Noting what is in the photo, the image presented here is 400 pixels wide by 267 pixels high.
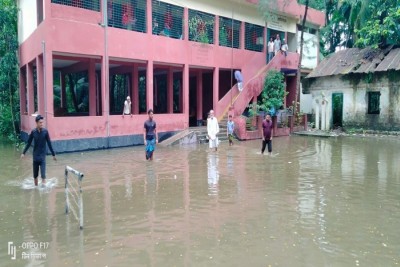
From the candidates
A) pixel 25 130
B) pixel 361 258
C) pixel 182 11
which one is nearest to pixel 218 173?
pixel 361 258

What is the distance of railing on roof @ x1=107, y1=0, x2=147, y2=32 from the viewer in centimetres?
1705

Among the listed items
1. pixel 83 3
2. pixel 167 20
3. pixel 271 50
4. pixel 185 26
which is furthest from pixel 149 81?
pixel 271 50

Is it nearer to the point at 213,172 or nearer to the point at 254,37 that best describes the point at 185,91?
the point at 254,37

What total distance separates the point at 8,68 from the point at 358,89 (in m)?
20.5

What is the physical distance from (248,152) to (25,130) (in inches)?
477

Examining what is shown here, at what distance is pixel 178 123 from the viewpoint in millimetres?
19578

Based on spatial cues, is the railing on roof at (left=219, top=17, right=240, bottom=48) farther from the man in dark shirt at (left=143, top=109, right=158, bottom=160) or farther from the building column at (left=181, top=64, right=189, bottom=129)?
the man in dark shirt at (left=143, top=109, right=158, bottom=160)

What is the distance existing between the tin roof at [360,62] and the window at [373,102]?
1.83 meters

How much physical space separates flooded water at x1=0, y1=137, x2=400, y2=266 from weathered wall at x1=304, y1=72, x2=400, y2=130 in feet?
35.3

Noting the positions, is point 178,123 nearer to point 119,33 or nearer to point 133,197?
point 119,33

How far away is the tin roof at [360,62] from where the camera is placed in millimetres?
21938

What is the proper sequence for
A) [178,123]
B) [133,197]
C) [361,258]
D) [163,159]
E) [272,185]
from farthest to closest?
[178,123], [163,159], [272,185], [133,197], [361,258]

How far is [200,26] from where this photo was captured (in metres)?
20.5

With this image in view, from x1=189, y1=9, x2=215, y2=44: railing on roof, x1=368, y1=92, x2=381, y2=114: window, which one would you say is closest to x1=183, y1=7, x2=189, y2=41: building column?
x1=189, y1=9, x2=215, y2=44: railing on roof
